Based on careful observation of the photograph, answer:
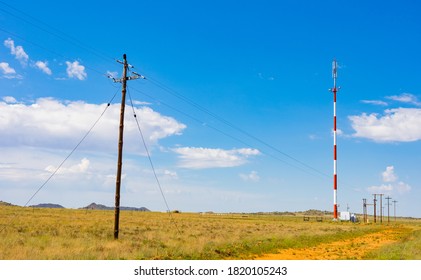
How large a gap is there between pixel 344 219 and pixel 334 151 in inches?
1354

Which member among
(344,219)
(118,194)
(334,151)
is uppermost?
(334,151)

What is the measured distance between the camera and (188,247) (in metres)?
22.4

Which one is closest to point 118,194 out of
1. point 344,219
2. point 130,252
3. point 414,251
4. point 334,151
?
point 130,252

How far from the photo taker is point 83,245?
22312 millimetres

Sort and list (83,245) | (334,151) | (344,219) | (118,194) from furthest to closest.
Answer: (344,219), (334,151), (118,194), (83,245)

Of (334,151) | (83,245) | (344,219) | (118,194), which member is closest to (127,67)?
(118,194)

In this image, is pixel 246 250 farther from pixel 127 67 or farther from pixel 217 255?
pixel 127 67

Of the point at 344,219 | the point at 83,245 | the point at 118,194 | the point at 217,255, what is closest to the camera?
the point at 217,255

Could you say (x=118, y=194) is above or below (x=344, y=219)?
above

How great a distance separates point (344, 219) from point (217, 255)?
88510mm
